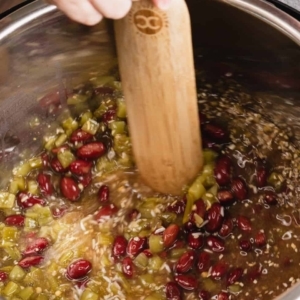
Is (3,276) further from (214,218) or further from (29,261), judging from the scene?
(214,218)

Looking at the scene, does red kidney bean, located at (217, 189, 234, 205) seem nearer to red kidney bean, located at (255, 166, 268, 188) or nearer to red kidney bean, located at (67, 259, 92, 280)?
red kidney bean, located at (255, 166, 268, 188)

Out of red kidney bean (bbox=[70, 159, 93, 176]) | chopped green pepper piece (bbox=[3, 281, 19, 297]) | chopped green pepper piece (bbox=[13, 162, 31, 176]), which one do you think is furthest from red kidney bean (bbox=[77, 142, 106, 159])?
chopped green pepper piece (bbox=[3, 281, 19, 297])

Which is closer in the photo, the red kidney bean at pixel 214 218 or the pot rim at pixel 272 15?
the pot rim at pixel 272 15

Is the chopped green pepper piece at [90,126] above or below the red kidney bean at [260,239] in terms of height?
above

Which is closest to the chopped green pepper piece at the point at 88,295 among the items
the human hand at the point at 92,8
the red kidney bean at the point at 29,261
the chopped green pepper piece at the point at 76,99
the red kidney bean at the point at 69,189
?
the red kidney bean at the point at 29,261

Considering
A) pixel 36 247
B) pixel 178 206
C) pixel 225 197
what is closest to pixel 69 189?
pixel 36 247

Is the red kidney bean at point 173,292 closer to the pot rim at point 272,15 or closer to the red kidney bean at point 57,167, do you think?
the red kidney bean at point 57,167
